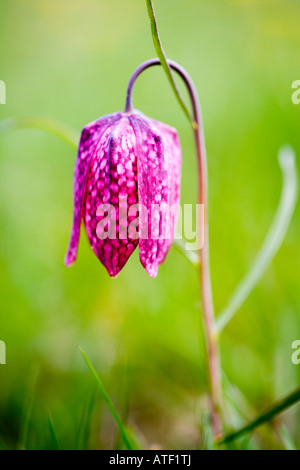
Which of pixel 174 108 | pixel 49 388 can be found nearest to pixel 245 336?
pixel 49 388

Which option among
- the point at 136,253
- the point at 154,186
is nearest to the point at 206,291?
the point at 154,186

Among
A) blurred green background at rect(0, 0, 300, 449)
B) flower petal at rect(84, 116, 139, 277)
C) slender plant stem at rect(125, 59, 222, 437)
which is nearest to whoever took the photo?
flower petal at rect(84, 116, 139, 277)

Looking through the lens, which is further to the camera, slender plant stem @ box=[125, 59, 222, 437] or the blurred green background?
the blurred green background

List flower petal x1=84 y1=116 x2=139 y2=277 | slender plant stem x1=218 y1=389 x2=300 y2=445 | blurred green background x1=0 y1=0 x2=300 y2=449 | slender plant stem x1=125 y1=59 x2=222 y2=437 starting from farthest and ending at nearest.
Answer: blurred green background x1=0 y1=0 x2=300 y2=449 → slender plant stem x1=125 y1=59 x2=222 y2=437 → flower petal x1=84 y1=116 x2=139 y2=277 → slender plant stem x1=218 y1=389 x2=300 y2=445

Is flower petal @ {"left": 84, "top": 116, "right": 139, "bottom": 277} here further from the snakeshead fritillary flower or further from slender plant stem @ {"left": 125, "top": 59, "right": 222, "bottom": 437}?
slender plant stem @ {"left": 125, "top": 59, "right": 222, "bottom": 437}

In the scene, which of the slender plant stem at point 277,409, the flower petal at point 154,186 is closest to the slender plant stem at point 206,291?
the flower petal at point 154,186

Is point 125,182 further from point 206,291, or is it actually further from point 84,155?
Result: point 206,291

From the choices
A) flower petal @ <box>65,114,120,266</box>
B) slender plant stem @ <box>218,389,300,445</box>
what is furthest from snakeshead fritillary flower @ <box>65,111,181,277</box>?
slender plant stem @ <box>218,389,300,445</box>
